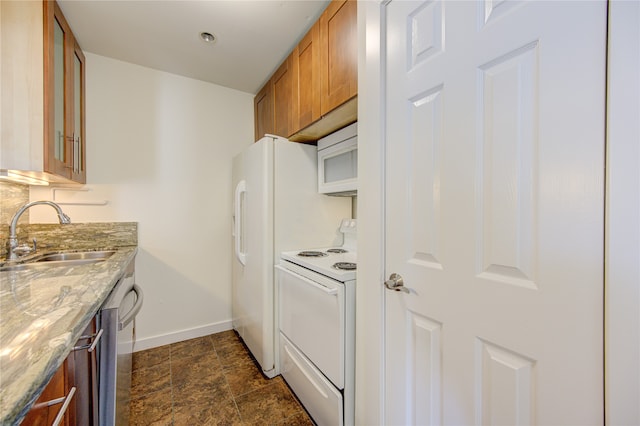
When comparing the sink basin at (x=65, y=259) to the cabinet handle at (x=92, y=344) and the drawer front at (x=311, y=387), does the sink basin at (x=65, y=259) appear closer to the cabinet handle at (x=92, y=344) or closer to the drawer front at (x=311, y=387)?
the cabinet handle at (x=92, y=344)

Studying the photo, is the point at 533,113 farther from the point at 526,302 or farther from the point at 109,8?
the point at 109,8

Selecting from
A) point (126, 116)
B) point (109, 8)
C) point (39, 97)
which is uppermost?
point (109, 8)

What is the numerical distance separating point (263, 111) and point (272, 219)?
122cm

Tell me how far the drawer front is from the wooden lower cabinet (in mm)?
972

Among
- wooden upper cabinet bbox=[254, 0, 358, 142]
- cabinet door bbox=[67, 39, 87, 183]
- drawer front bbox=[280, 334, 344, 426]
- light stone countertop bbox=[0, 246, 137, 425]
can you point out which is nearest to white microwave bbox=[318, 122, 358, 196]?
wooden upper cabinet bbox=[254, 0, 358, 142]

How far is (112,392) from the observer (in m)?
0.97

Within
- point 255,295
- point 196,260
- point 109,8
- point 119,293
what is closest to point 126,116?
point 109,8

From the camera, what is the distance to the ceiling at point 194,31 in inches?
62.7

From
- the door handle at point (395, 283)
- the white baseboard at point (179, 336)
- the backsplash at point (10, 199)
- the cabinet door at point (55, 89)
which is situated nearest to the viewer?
the door handle at point (395, 283)

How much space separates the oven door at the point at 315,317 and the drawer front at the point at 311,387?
53mm

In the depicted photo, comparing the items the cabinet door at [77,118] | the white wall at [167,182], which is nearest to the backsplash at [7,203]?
the white wall at [167,182]

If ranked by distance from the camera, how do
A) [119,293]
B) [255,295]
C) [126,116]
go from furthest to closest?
1. [126,116]
2. [255,295]
3. [119,293]

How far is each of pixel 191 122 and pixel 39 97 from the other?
116 centimetres

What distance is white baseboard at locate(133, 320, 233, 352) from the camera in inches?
89.0
